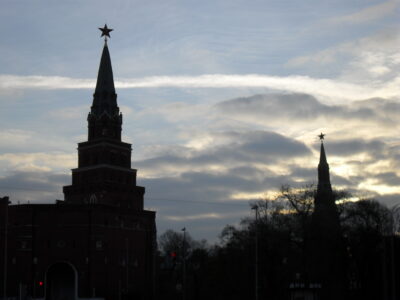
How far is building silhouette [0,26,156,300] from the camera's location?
318 feet

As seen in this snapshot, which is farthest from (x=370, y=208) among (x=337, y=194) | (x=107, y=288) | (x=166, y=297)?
(x=107, y=288)

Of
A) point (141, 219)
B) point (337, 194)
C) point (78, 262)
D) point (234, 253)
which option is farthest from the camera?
point (141, 219)

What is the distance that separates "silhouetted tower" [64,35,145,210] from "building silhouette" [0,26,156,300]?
7.6 inches

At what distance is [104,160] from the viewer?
109812 millimetres

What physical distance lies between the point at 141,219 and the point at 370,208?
4424 cm

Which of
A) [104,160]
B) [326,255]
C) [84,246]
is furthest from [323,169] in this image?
[326,255]

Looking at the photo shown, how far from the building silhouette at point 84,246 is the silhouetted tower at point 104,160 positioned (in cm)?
19

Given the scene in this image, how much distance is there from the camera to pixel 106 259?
99250 mm

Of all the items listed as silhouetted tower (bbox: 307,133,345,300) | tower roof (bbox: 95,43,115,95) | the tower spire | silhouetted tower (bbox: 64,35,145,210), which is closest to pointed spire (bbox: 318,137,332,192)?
silhouetted tower (bbox: 64,35,145,210)

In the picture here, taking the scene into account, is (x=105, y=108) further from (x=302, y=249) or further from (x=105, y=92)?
(x=302, y=249)

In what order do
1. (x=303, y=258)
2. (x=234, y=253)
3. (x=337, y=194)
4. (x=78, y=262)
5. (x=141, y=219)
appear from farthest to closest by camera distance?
(x=141, y=219)
(x=78, y=262)
(x=234, y=253)
(x=337, y=194)
(x=303, y=258)

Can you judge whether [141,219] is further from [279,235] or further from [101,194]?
[279,235]

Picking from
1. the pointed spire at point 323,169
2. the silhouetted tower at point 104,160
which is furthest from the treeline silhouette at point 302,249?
the pointed spire at point 323,169

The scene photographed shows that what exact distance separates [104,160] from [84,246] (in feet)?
57.8
